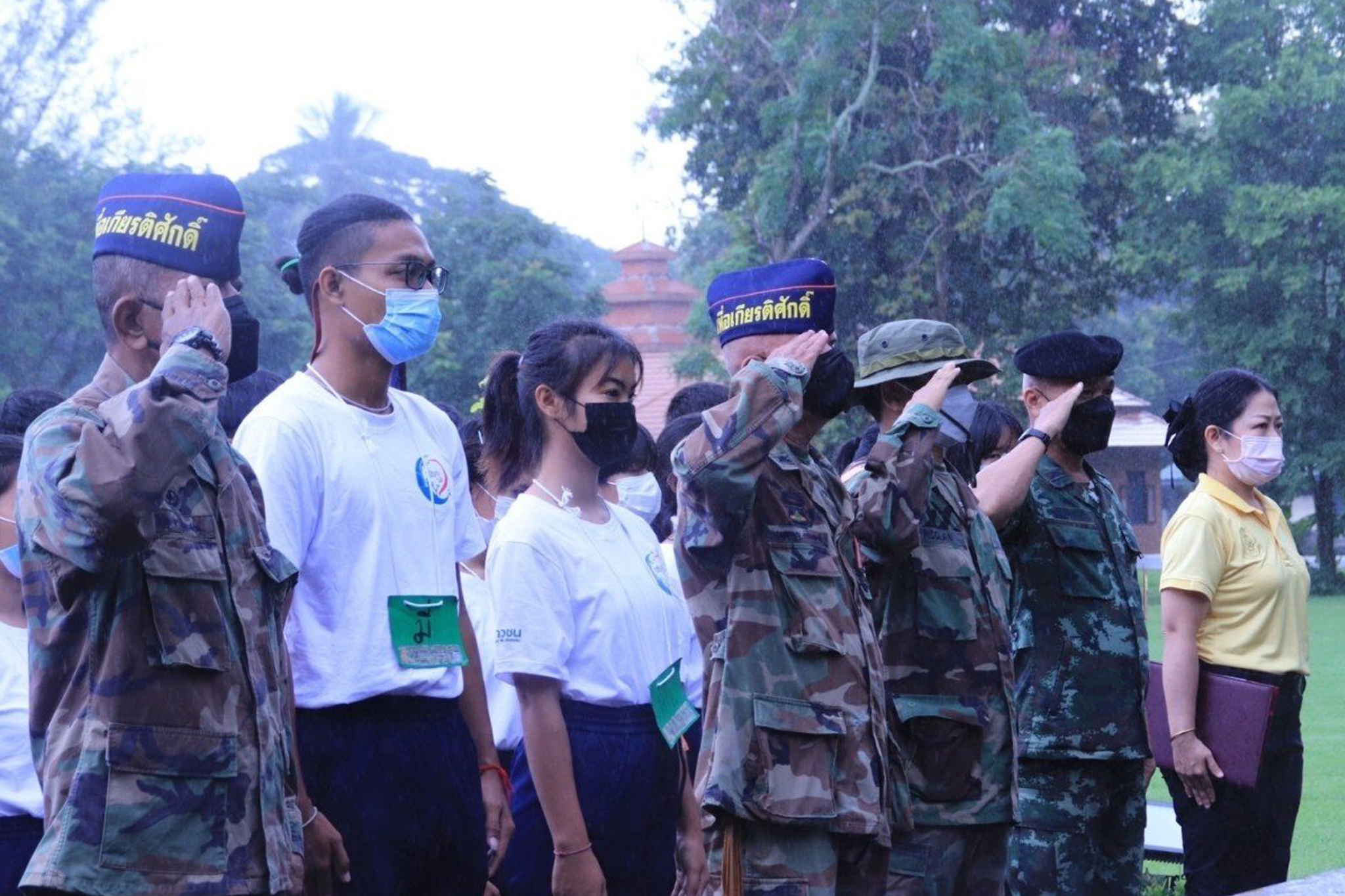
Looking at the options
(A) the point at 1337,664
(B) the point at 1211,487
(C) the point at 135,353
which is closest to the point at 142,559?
(C) the point at 135,353

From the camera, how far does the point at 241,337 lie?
3.00 meters

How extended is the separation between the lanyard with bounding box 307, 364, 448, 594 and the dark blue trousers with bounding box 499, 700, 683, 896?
649 mm

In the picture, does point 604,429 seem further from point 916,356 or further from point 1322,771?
point 1322,771

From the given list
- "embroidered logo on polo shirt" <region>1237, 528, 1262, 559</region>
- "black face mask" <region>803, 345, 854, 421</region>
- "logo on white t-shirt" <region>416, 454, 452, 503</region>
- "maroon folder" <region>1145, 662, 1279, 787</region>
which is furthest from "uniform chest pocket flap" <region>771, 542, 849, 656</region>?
"embroidered logo on polo shirt" <region>1237, 528, 1262, 559</region>

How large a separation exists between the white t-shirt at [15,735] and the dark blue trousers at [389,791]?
3.03ft

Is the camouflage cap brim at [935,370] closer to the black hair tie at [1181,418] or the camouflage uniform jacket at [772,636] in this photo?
the camouflage uniform jacket at [772,636]

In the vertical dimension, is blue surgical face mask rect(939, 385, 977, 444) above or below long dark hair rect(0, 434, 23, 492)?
above

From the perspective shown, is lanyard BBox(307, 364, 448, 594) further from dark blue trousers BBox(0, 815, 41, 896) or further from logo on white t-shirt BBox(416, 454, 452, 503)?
dark blue trousers BBox(0, 815, 41, 896)

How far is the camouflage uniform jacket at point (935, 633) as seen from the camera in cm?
407

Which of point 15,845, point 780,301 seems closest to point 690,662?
point 780,301

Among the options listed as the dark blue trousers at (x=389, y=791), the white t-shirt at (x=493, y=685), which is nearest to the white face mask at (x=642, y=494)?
the white t-shirt at (x=493, y=685)

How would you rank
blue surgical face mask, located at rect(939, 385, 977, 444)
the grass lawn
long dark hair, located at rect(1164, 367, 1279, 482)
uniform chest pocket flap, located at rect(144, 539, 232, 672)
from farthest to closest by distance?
the grass lawn, long dark hair, located at rect(1164, 367, 1279, 482), blue surgical face mask, located at rect(939, 385, 977, 444), uniform chest pocket flap, located at rect(144, 539, 232, 672)

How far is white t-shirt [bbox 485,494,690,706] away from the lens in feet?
12.0

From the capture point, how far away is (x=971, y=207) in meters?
25.1
